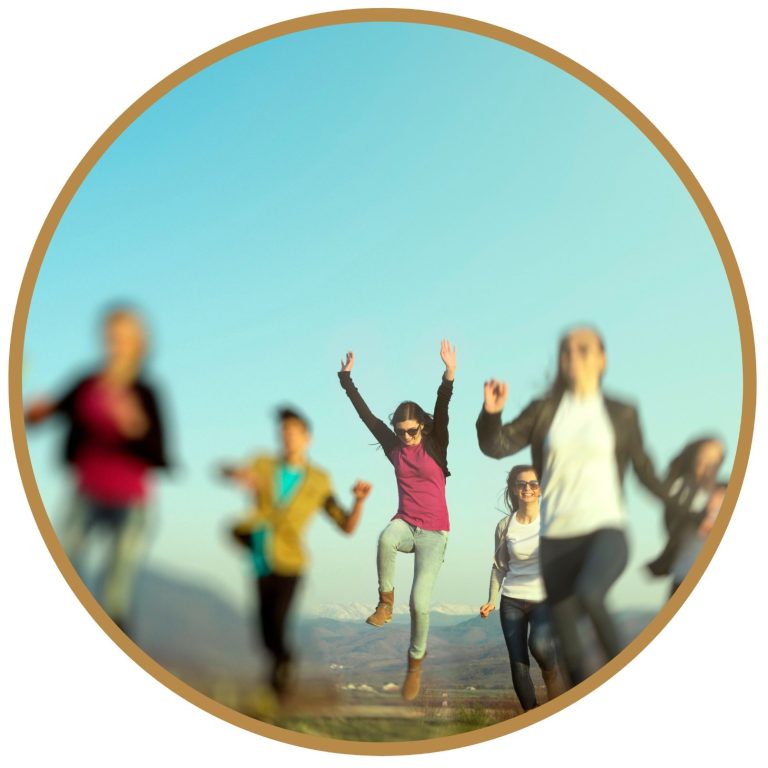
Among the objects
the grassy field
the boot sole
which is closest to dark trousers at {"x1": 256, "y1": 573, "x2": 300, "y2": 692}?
the grassy field

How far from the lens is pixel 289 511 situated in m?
4.72

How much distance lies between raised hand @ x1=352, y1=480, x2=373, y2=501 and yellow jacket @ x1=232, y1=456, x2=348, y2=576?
0.33 feet

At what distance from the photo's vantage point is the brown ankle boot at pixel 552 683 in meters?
4.78

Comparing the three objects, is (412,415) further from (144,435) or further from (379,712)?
(379,712)

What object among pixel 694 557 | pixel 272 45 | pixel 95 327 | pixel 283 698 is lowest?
pixel 283 698

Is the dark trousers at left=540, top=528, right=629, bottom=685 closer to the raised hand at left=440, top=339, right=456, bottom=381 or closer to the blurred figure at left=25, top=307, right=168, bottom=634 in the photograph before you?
the raised hand at left=440, top=339, right=456, bottom=381

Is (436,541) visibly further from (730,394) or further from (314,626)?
(730,394)

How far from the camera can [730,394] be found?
4.73 meters

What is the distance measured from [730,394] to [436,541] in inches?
61.9

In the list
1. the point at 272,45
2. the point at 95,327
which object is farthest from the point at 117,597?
the point at 272,45

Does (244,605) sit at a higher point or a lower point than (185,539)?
lower

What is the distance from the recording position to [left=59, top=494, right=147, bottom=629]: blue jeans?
185 inches

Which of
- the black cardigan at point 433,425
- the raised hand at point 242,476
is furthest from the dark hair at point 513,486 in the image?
the raised hand at point 242,476

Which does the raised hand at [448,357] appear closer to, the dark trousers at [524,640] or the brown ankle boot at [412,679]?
the dark trousers at [524,640]
